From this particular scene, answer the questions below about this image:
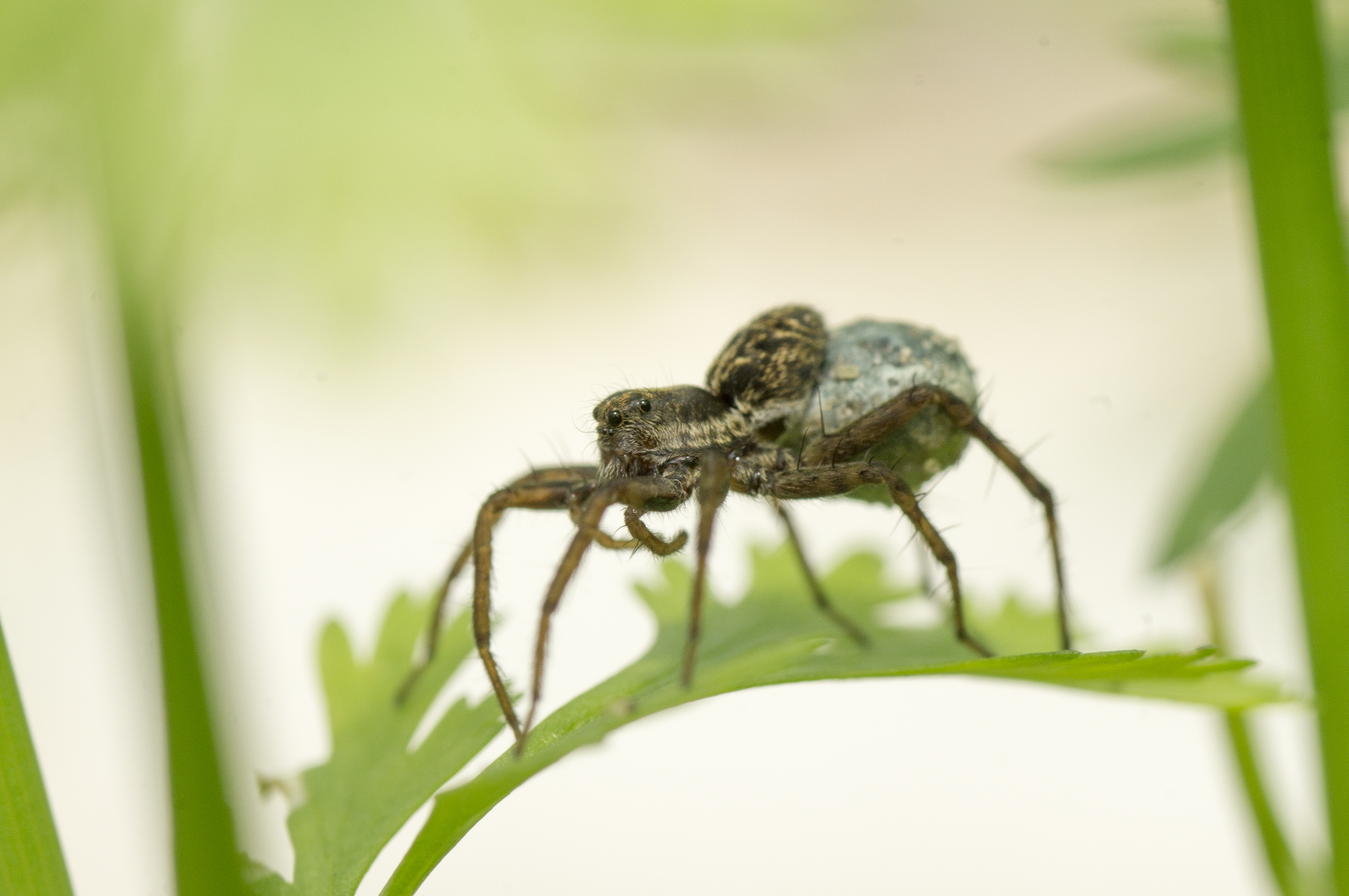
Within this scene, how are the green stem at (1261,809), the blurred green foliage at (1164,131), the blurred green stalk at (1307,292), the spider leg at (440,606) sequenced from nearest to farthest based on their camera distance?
the blurred green stalk at (1307,292)
the green stem at (1261,809)
the spider leg at (440,606)
the blurred green foliage at (1164,131)

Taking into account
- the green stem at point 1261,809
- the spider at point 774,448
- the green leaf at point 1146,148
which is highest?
the green leaf at point 1146,148

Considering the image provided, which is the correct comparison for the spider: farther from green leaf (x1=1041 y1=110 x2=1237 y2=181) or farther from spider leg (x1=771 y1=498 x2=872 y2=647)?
green leaf (x1=1041 y1=110 x2=1237 y2=181)

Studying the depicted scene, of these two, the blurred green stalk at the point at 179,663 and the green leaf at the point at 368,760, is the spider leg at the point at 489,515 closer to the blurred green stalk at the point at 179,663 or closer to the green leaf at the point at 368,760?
the green leaf at the point at 368,760

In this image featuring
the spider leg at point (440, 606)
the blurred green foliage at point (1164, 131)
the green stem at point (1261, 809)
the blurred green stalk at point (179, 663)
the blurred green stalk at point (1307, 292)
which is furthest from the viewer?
the blurred green foliage at point (1164, 131)

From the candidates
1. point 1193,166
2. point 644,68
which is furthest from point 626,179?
point 1193,166

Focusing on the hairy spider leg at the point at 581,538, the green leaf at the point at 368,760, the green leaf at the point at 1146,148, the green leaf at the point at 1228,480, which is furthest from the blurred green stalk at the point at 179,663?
the green leaf at the point at 1146,148

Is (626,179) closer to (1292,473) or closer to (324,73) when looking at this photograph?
(324,73)

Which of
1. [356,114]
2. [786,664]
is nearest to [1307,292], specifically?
[786,664]
